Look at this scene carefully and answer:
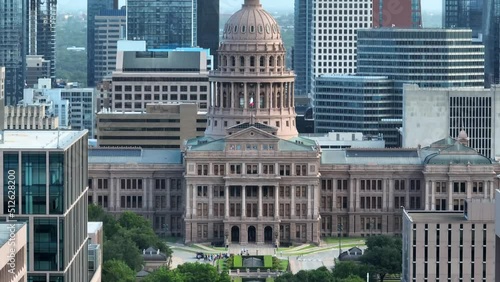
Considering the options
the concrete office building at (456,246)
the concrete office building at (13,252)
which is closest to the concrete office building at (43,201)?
the concrete office building at (13,252)

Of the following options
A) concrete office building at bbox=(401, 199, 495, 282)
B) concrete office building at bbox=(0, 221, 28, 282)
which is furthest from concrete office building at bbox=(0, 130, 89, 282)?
concrete office building at bbox=(401, 199, 495, 282)

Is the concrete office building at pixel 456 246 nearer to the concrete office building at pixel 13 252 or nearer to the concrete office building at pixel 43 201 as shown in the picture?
the concrete office building at pixel 43 201

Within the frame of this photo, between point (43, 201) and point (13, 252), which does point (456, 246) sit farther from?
point (13, 252)

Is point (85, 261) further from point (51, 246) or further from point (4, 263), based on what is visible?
point (4, 263)

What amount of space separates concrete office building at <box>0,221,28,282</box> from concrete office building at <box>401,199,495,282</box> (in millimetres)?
62024

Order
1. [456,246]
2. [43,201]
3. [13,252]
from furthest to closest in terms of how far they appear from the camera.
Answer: [456,246] → [43,201] → [13,252]

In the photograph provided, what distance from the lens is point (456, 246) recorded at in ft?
586

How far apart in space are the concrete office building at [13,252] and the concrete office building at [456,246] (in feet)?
203

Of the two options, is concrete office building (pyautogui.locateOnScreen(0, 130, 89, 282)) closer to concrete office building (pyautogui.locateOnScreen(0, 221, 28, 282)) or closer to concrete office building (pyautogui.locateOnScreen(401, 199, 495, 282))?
concrete office building (pyautogui.locateOnScreen(0, 221, 28, 282))

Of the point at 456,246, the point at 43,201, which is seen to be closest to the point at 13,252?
the point at 43,201

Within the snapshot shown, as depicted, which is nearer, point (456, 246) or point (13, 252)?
point (13, 252)

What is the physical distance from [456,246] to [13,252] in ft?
225

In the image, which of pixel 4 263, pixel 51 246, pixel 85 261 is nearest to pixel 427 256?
pixel 85 261

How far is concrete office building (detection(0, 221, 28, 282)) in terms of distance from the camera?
113m
